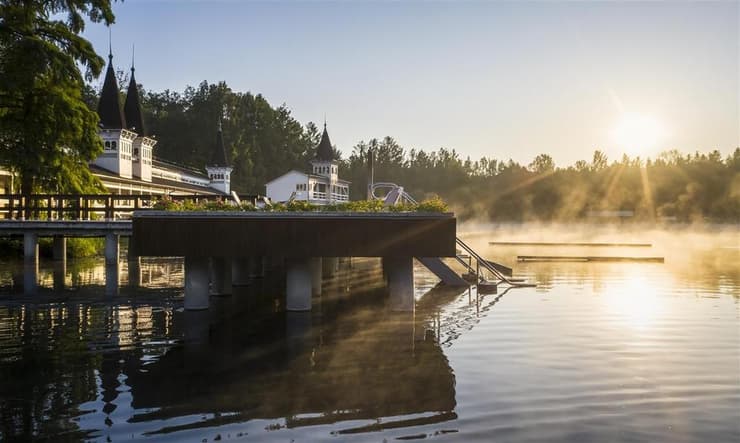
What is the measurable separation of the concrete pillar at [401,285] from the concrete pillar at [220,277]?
8575mm

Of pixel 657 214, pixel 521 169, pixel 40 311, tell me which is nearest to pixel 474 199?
pixel 521 169

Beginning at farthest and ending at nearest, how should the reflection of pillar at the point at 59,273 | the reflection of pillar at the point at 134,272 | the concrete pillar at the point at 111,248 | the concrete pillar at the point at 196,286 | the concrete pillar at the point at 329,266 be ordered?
the concrete pillar at the point at 329,266 < the reflection of pillar at the point at 134,272 < the concrete pillar at the point at 111,248 < the reflection of pillar at the point at 59,273 < the concrete pillar at the point at 196,286

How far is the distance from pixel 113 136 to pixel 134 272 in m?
25.1

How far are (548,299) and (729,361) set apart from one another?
12.6 metres

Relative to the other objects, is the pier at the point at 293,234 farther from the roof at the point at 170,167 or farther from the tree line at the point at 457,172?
the roof at the point at 170,167

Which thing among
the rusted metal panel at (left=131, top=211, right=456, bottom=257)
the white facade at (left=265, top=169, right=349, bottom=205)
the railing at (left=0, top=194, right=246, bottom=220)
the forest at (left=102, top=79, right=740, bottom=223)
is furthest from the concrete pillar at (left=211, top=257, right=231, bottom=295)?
the forest at (left=102, top=79, right=740, bottom=223)

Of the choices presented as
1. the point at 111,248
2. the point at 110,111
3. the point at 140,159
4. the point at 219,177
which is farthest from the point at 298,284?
the point at 219,177

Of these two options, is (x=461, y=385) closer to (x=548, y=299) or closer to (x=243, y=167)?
(x=548, y=299)

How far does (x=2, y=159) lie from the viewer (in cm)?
4081

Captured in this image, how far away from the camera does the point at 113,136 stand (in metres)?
64.9

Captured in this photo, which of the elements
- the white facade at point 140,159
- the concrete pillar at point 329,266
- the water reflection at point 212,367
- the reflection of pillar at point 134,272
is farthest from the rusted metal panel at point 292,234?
the white facade at point 140,159

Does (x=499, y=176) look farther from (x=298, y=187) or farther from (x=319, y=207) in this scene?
(x=319, y=207)

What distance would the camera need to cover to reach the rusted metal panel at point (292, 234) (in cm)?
2638

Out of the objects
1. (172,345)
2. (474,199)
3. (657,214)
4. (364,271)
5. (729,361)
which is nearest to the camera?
(729,361)
